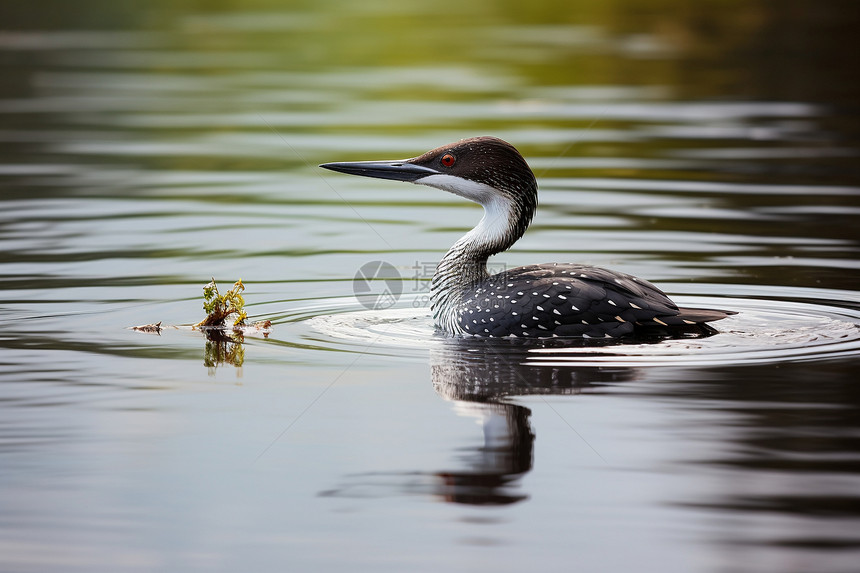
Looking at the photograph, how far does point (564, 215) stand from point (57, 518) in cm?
797

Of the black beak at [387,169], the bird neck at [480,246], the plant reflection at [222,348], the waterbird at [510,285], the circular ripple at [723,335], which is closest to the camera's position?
the circular ripple at [723,335]

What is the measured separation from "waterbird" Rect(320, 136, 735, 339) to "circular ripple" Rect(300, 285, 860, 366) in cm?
11

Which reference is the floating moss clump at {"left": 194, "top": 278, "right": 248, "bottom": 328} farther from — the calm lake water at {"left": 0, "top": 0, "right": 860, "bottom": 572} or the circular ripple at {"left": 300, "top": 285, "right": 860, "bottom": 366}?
the circular ripple at {"left": 300, "top": 285, "right": 860, "bottom": 366}

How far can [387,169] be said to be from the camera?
855 cm

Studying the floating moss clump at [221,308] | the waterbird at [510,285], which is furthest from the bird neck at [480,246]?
the floating moss clump at [221,308]

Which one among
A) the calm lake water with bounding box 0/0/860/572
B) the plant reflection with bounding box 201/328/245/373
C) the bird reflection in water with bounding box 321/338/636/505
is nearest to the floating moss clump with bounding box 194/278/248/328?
the plant reflection with bounding box 201/328/245/373

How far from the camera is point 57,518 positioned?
4965 mm

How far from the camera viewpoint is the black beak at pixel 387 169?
8461mm

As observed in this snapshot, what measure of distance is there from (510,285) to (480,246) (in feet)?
2.15

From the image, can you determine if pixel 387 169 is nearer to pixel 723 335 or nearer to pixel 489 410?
pixel 723 335
